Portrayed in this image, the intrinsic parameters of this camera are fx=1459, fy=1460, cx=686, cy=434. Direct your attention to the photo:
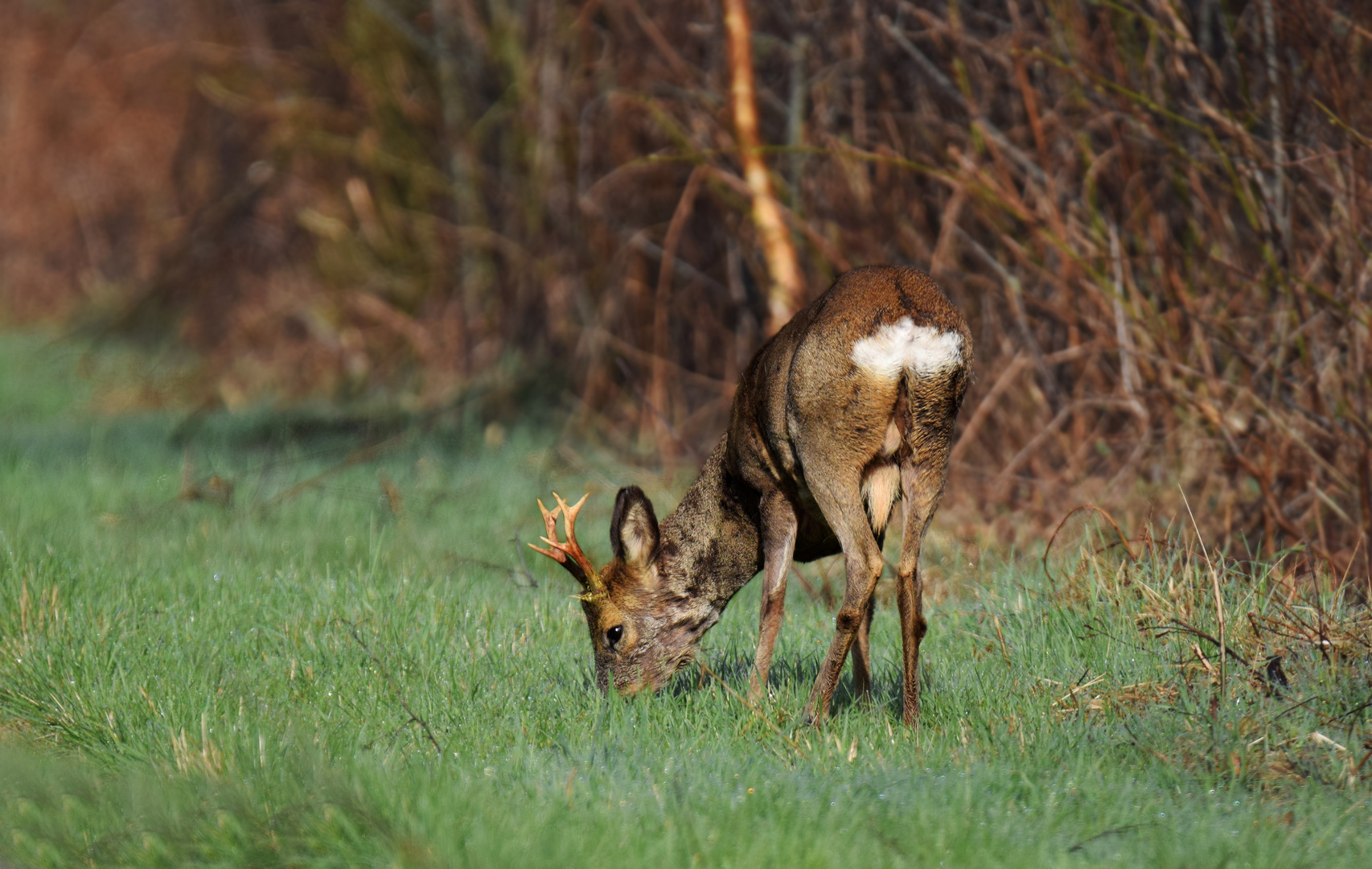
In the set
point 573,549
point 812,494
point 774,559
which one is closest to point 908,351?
point 812,494

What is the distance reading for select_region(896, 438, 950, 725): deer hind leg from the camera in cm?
486

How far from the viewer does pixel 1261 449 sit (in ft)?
22.6

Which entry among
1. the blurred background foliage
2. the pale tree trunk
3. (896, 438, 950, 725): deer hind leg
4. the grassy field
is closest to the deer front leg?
the grassy field

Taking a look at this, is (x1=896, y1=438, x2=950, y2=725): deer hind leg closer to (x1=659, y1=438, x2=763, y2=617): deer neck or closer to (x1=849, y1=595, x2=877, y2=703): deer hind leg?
(x1=849, y1=595, x2=877, y2=703): deer hind leg

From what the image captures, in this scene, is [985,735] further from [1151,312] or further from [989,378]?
[989,378]

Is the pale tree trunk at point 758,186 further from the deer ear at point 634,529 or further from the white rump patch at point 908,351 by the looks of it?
the white rump patch at point 908,351

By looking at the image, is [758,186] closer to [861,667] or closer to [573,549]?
[573,549]

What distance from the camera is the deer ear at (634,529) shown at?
5.54 meters

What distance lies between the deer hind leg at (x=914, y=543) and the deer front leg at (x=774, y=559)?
47 cm

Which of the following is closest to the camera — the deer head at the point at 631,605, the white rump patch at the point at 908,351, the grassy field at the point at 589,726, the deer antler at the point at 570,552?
the grassy field at the point at 589,726

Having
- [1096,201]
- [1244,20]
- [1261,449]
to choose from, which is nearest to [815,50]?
[1096,201]

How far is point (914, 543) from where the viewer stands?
16.1 feet

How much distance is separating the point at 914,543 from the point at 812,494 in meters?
0.38

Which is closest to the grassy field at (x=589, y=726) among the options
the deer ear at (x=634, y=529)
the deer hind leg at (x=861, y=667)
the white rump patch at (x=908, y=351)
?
the deer hind leg at (x=861, y=667)
